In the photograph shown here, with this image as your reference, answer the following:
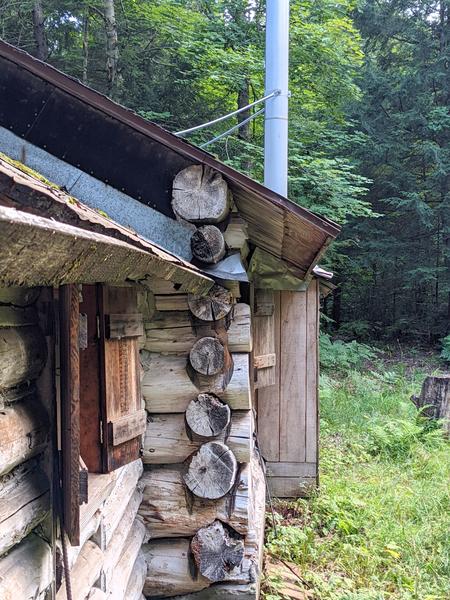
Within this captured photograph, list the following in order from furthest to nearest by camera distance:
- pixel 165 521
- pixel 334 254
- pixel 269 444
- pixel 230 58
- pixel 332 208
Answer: pixel 334 254 → pixel 332 208 → pixel 230 58 → pixel 269 444 → pixel 165 521

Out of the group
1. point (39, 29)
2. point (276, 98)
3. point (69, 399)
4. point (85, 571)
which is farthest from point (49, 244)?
point (39, 29)

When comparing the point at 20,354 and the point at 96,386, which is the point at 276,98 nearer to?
the point at 96,386

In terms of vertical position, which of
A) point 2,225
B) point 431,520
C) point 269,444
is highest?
point 2,225

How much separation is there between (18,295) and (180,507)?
217 centimetres

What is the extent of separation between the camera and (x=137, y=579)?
10.4ft

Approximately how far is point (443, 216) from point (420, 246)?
111 centimetres

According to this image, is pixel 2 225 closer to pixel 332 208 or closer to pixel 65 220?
pixel 65 220

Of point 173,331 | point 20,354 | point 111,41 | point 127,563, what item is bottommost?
point 127,563

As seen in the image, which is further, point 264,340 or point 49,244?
point 264,340

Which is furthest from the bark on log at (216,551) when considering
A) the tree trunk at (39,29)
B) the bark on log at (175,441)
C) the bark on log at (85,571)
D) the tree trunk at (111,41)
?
the tree trunk at (39,29)

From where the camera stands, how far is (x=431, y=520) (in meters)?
4.89

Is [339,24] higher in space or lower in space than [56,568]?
higher

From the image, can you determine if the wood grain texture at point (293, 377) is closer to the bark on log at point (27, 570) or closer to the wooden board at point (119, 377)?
the wooden board at point (119, 377)

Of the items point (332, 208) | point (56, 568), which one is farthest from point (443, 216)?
point (56, 568)
